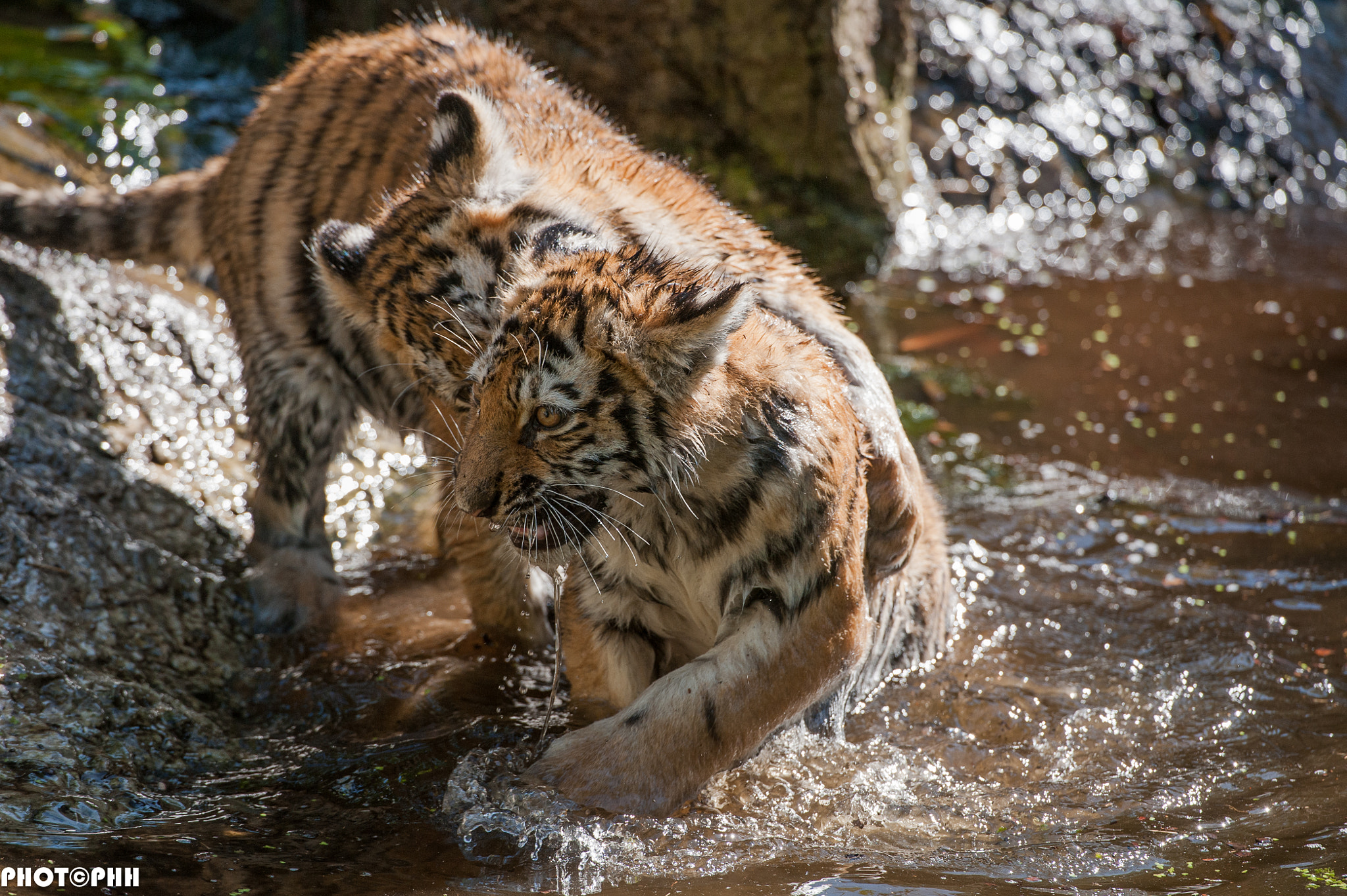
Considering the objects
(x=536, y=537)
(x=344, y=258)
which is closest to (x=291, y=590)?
(x=344, y=258)

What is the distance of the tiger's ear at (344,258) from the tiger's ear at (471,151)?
30 cm

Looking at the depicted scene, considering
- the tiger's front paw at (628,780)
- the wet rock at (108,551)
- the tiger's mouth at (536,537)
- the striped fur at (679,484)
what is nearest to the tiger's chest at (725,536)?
A: the striped fur at (679,484)

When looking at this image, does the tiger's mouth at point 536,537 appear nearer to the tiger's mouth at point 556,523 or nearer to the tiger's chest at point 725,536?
the tiger's mouth at point 556,523

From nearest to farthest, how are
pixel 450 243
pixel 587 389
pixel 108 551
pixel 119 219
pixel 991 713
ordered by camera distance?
pixel 587 389 < pixel 450 243 < pixel 991 713 < pixel 108 551 < pixel 119 219

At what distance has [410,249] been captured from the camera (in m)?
3.46

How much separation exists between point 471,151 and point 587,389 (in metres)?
1.22

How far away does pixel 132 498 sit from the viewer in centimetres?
434

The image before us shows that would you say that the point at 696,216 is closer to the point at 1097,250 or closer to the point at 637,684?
the point at 637,684

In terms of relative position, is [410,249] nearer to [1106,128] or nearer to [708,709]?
[708,709]

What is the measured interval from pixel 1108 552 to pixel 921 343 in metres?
2.05

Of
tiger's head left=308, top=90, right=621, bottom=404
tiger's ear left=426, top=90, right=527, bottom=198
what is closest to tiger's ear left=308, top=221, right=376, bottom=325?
tiger's head left=308, top=90, right=621, bottom=404

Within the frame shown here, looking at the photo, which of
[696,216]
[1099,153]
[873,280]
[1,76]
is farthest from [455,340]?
[1099,153]

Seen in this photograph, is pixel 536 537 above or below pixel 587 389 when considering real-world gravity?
below

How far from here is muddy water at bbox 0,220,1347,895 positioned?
9.28 ft
